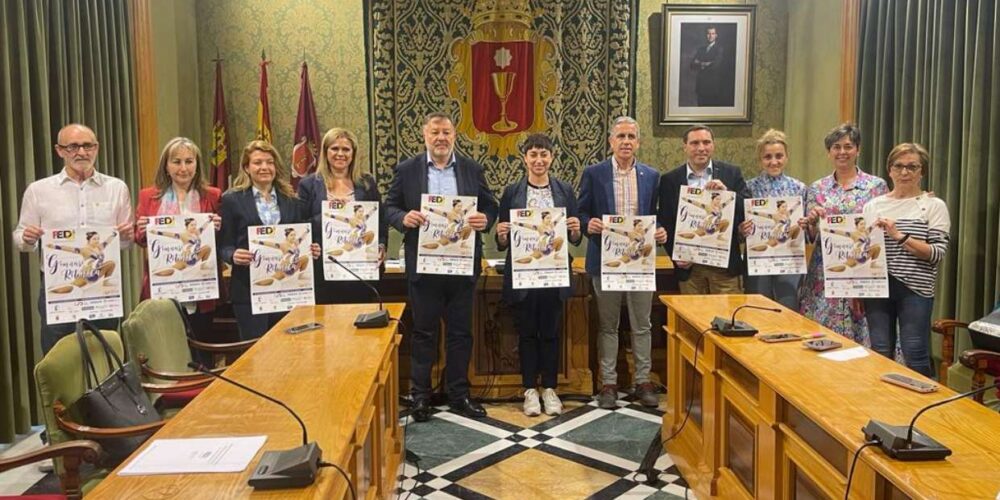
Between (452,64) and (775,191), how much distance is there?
2.38 metres

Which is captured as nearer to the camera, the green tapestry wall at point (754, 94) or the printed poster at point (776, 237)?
the printed poster at point (776, 237)

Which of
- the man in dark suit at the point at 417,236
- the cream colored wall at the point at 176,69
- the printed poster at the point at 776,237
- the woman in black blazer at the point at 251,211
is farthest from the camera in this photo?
the cream colored wall at the point at 176,69

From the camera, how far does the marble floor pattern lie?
129 inches

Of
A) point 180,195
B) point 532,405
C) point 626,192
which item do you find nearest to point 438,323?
point 532,405

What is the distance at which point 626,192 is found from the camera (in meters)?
4.15

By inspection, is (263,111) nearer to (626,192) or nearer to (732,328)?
(626,192)

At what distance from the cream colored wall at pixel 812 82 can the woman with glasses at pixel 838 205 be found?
1.41m

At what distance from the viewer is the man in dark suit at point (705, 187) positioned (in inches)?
158

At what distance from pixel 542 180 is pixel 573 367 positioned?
122 centimetres

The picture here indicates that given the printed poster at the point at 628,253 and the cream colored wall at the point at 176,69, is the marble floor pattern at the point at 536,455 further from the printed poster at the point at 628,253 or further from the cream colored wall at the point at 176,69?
the cream colored wall at the point at 176,69

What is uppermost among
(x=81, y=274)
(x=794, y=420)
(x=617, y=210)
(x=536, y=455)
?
(x=617, y=210)

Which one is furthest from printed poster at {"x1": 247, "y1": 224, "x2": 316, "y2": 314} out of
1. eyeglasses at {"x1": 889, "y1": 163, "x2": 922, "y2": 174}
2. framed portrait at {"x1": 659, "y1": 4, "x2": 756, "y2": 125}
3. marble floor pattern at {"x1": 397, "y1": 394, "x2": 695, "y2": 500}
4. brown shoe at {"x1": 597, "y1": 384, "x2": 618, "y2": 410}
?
framed portrait at {"x1": 659, "y1": 4, "x2": 756, "y2": 125}

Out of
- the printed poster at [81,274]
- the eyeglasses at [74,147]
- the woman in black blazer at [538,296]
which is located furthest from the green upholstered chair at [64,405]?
the woman in black blazer at [538,296]

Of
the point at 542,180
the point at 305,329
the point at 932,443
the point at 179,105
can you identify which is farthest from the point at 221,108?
the point at 932,443
